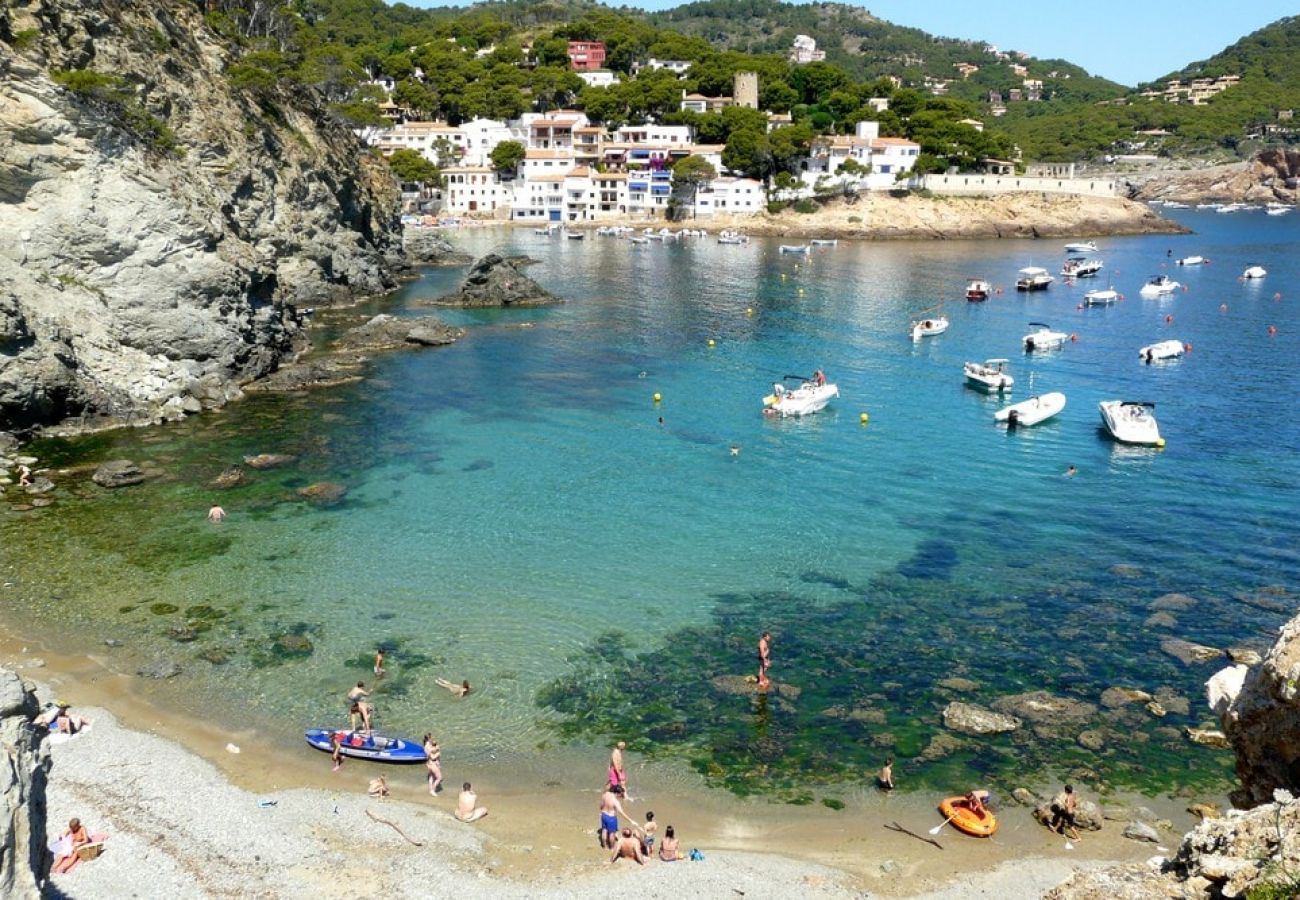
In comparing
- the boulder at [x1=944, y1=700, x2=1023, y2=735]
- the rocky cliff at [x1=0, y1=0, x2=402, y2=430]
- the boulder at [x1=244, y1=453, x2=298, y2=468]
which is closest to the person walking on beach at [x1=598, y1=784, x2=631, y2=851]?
the boulder at [x1=944, y1=700, x2=1023, y2=735]

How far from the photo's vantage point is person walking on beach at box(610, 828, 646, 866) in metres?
17.8

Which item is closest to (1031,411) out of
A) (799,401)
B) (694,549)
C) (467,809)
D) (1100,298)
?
(799,401)

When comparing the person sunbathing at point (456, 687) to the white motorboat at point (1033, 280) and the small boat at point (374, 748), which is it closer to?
the small boat at point (374, 748)

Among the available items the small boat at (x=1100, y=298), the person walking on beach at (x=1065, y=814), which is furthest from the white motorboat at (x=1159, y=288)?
the person walking on beach at (x=1065, y=814)

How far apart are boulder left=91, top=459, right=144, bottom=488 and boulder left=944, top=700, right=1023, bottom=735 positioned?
3038 centimetres

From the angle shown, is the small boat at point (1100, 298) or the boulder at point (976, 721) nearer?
the boulder at point (976, 721)

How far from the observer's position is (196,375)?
46.6 metres

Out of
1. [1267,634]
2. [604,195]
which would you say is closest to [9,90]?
[1267,634]

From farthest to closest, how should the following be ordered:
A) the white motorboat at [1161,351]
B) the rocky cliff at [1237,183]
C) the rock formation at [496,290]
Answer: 1. the rocky cliff at [1237,183]
2. the rock formation at [496,290]
3. the white motorboat at [1161,351]

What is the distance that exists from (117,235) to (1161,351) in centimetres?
6019

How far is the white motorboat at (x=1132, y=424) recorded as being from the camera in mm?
43250

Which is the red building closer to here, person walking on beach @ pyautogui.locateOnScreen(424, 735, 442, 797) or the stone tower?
the stone tower

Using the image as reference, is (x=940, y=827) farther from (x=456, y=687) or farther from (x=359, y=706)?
(x=359, y=706)

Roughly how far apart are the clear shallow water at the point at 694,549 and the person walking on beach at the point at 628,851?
10.8ft
